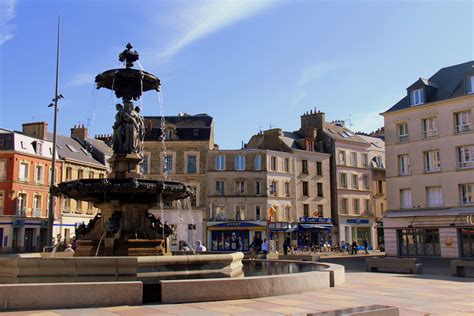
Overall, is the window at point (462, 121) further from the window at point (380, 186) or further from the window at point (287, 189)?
the window at point (380, 186)

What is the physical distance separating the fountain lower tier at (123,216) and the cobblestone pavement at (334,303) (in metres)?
4.03

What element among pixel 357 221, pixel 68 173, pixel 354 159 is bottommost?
pixel 357 221

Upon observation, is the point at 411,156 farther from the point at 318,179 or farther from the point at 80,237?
the point at 80,237

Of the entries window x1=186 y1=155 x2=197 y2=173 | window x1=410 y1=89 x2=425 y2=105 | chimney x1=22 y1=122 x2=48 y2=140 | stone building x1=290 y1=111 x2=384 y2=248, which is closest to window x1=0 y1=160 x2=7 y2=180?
chimney x1=22 y1=122 x2=48 y2=140

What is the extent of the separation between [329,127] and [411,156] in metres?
21.1

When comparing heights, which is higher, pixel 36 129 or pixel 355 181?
pixel 36 129

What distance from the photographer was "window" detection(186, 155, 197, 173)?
4909 cm

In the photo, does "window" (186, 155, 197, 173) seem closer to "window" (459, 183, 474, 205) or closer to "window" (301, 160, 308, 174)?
"window" (301, 160, 308, 174)

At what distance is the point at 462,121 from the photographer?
3481 centimetres

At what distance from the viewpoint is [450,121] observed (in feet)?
116

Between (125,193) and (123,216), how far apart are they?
2.73ft

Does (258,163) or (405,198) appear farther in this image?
(258,163)

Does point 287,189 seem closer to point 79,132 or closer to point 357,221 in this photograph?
point 357,221

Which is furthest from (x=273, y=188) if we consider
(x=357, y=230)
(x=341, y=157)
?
(x=357, y=230)
